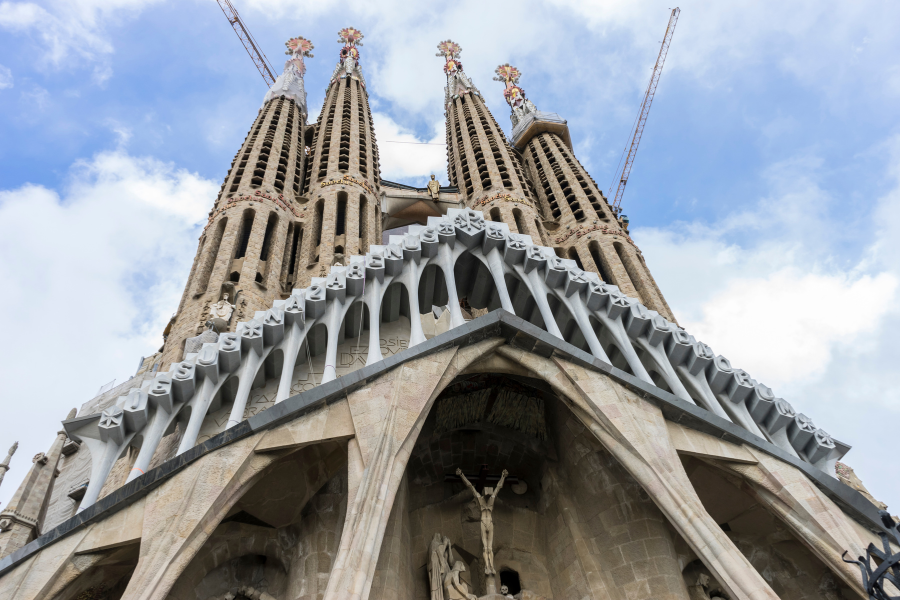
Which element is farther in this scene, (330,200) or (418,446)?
(330,200)

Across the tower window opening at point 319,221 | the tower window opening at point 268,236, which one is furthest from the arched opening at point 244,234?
the tower window opening at point 319,221

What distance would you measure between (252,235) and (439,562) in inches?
402

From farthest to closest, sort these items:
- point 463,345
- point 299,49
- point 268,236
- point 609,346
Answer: point 299,49, point 268,236, point 609,346, point 463,345

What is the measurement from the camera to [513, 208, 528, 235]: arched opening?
21.0 meters

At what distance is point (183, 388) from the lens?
30.8 ft

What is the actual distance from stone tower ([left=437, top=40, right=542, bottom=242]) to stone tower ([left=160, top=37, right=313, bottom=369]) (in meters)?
5.44

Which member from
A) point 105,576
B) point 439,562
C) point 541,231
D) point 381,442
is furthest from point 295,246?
point 105,576

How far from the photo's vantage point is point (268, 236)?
18.6m

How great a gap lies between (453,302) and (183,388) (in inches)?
152

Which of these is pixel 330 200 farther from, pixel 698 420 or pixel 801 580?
pixel 801 580

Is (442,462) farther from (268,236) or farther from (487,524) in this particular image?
(268,236)

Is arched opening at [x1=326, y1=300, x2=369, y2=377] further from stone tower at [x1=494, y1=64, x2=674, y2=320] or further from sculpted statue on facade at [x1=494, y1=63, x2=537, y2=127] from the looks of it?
sculpted statue on facade at [x1=494, y1=63, x2=537, y2=127]

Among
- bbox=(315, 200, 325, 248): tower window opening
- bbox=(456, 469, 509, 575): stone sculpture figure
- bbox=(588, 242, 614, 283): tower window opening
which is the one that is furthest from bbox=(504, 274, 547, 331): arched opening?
bbox=(315, 200, 325, 248): tower window opening

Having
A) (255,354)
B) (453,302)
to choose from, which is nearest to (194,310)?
(255,354)
